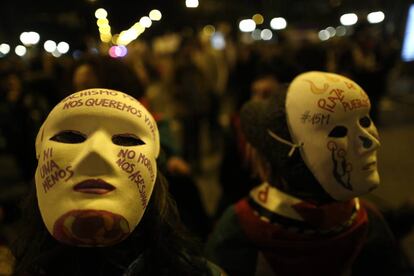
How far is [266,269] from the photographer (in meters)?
1.84

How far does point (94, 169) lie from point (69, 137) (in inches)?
6.7

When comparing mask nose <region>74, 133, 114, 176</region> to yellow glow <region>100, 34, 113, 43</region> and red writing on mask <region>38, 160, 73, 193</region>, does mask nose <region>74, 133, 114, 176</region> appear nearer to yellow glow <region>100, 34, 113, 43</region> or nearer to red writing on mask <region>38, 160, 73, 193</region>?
red writing on mask <region>38, 160, 73, 193</region>

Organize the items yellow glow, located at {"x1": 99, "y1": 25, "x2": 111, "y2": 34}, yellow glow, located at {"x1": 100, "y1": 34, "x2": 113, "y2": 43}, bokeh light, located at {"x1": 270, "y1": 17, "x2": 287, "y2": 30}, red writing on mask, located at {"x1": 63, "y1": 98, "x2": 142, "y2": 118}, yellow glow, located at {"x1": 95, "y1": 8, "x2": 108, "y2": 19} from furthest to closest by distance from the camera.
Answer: bokeh light, located at {"x1": 270, "y1": 17, "x2": 287, "y2": 30} < yellow glow, located at {"x1": 100, "y1": 34, "x2": 113, "y2": 43} < yellow glow, located at {"x1": 99, "y1": 25, "x2": 111, "y2": 34} < yellow glow, located at {"x1": 95, "y1": 8, "x2": 108, "y2": 19} < red writing on mask, located at {"x1": 63, "y1": 98, "x2": 142, "y2": 118}

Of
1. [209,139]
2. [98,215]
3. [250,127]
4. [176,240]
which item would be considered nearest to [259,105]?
[250,127]

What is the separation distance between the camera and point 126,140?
4.75ft

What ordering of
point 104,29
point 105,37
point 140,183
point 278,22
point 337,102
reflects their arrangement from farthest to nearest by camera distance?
point 278,22
point 105,37
point 104,29
point 337,102
point 140,183

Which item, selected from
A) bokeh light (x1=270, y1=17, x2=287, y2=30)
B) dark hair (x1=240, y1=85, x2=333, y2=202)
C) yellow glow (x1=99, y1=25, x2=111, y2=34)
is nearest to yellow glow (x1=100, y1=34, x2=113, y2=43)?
yellow glow (x1=99, y1=25, x2=111, y2=34)

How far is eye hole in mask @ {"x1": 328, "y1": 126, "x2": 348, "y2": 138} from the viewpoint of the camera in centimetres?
170

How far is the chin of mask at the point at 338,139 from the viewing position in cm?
167

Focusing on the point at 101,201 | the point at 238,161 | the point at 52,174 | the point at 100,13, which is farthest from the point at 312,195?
the point at 100,13

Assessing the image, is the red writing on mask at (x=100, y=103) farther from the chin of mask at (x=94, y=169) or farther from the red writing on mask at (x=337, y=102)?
the red writing on mask at (x=337, y=102)

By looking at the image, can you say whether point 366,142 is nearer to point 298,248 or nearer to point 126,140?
point 298,248

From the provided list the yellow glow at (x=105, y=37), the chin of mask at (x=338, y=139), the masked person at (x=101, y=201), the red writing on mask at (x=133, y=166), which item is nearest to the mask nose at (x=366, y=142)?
the chin of mask at (x=338, y=139)

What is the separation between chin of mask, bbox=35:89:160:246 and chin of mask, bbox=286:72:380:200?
588 mm
